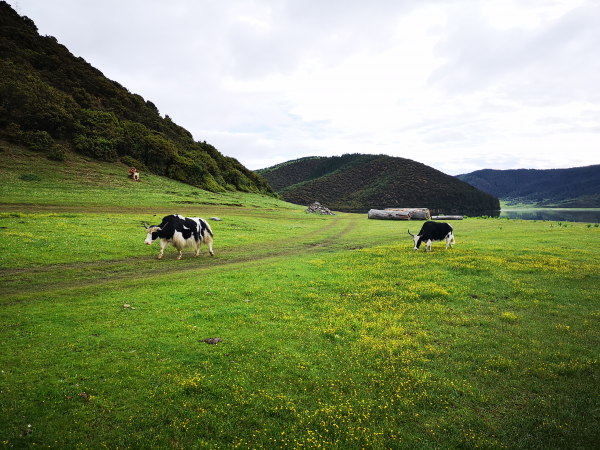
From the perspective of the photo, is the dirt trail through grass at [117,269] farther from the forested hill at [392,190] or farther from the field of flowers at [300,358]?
the forested hill at [392,190]

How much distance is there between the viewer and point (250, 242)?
2655 cm

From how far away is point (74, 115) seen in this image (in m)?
54.3

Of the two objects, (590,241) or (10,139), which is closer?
(590,241)

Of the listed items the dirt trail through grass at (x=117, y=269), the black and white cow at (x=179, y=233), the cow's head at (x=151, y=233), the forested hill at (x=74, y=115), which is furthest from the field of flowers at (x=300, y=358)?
the forested hill at (x=74, y=115)

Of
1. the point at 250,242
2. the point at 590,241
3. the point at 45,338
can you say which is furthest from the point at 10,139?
the point at 590,241

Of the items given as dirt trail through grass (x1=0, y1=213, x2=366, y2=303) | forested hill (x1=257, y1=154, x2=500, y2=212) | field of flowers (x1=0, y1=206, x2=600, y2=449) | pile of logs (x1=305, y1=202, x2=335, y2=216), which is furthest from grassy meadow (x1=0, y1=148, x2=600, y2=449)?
forested hill (x1=257, y1=154, x2=500, y2=212)

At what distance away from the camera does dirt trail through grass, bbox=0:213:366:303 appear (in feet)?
40.0

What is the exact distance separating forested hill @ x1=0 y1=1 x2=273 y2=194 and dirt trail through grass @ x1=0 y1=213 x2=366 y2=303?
42.1m

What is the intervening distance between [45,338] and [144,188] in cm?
4679

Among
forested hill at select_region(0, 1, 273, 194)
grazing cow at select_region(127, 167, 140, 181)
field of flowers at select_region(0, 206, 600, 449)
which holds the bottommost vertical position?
field of flowers at select_region(0, 206, 600, 449)

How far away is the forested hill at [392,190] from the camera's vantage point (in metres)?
122

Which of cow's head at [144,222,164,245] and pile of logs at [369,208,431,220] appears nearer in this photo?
cow's head at [144,222,164,245]

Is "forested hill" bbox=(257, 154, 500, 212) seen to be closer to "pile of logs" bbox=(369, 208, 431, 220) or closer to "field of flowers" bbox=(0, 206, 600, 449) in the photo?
"pile of logs" bbox=(369, 208, 431, 220)

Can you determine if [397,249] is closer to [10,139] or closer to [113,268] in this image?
[113,268]
